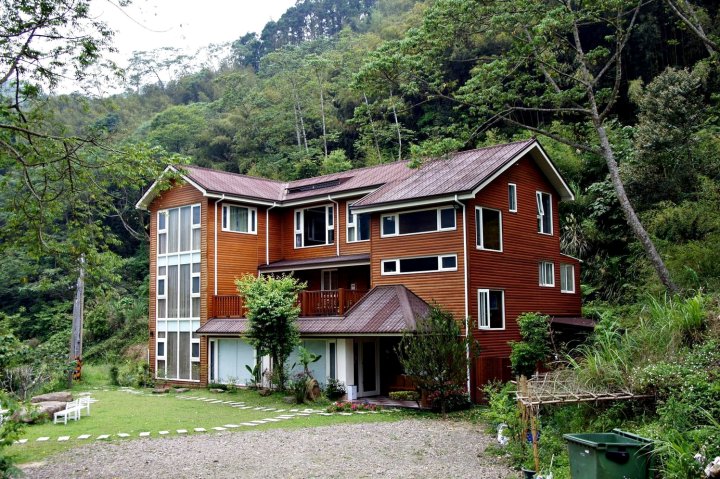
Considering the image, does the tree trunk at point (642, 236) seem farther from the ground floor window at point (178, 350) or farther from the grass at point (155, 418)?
the ground floor window at point (178, 350)

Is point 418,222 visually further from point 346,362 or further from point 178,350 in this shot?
point 178,350

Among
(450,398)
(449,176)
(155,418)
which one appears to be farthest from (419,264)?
(155,418)

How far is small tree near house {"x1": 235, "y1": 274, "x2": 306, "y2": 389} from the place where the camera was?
21625 mm

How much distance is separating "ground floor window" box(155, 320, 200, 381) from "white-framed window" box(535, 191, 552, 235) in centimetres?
1402

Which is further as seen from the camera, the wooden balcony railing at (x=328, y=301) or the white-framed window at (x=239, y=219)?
the white-framed window at (x=239, y=219)

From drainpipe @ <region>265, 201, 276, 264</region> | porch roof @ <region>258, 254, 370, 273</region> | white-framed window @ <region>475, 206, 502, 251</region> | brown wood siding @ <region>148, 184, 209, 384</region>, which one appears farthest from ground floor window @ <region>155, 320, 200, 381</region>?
white-framed window @ <region>475, 206, 502, 251</region>

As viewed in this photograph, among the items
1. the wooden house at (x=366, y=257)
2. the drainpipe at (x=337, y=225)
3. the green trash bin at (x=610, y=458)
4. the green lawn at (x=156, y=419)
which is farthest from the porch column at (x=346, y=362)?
the green trash bin at (x=610, y=458)

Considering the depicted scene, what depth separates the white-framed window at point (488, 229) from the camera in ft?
71.9

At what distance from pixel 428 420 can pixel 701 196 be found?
14492mm

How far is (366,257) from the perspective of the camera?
979 inches

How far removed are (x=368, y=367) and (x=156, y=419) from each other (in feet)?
24.1

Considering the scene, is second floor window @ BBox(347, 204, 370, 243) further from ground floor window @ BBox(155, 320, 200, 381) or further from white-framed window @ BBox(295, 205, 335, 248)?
ground floor window @ BBox(155, 320, 200, 381)

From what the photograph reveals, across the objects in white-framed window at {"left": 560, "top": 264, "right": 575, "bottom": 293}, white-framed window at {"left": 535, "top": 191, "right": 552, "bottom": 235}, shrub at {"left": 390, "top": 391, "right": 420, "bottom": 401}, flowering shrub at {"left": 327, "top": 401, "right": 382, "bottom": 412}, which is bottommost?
flowering shrub at {"left": 327, "top": 401, "right": 382, "bottom": 412}

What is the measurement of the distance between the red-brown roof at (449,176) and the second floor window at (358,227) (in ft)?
6.25
